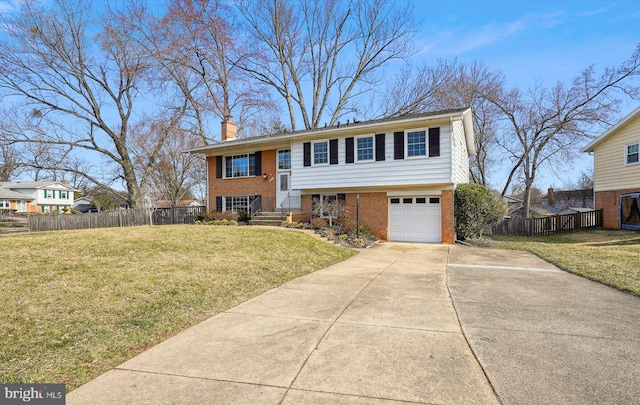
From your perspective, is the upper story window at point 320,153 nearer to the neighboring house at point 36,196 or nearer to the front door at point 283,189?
the front door at point 283,189

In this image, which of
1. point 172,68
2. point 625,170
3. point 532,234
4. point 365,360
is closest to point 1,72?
point 172,68

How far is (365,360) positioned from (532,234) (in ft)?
65.6

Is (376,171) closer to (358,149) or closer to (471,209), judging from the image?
(358,149)

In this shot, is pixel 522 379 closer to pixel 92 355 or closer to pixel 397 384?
pixel 397 384

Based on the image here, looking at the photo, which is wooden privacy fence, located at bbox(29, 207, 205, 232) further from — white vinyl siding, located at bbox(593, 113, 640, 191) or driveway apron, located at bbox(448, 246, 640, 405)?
white vinyl siding, located at bbox(593, 113, 640, 191)

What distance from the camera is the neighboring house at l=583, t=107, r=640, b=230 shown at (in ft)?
55.0

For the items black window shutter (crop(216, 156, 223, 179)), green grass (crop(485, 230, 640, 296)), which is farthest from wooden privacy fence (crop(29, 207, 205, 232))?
green grass (crop(485, 230, 640, 296))

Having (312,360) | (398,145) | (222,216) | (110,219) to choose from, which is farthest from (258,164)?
(312,360)

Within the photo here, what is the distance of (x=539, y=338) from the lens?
3.78 metres

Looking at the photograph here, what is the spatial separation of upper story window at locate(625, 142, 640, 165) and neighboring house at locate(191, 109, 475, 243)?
8.28m

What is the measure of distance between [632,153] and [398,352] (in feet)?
69.9

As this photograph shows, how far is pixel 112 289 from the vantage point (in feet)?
17.3

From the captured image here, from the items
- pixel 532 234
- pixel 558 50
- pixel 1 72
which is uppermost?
pixel 1 72

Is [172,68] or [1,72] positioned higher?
[172,68]
